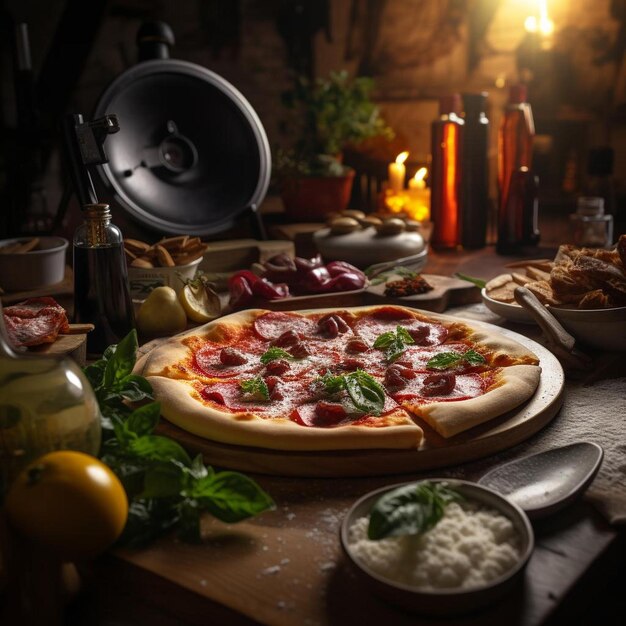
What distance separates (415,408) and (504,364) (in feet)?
1.10

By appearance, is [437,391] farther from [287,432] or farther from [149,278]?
[149,278]

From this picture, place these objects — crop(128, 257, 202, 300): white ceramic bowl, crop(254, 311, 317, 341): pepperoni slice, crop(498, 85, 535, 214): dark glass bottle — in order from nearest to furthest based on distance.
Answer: crop(254, 311, 317, 341): pepperoni slice < crop(128, 257, 202, 300): white ceramic bowl < crop(498, 85, 535, 214): dark glass bottle

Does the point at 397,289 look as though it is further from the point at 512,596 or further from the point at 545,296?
the point at 512,596

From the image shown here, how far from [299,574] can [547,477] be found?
432 millimetres

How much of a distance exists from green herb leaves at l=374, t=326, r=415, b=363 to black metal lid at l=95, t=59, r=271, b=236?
105 cm

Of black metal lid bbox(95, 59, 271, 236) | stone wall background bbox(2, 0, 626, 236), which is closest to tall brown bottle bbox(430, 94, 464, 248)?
black metal lid bbox(95, 59, 271, 236)

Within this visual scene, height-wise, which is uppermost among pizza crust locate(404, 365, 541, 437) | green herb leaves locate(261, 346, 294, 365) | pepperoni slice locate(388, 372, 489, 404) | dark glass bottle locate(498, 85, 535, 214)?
dark glass bottle locate(498, 85, 535, 214)

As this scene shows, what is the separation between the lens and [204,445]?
4.35 feet

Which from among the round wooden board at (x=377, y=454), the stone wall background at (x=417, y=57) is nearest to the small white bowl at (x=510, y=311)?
Result: the round wooden board at (x=377, y=454)

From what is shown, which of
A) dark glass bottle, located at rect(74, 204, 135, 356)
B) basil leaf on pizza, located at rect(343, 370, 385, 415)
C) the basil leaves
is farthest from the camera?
dark glass bottle, located at rect(74, 204, 135, 356)

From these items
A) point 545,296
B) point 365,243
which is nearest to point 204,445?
point 545,296

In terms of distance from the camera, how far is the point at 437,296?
2.21 m

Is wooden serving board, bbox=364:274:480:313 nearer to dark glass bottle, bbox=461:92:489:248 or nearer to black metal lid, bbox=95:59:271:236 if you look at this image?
black metal lid, bbox=95:59:271:236

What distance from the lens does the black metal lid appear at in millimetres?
2588
